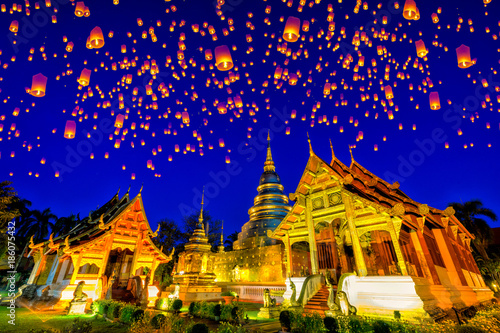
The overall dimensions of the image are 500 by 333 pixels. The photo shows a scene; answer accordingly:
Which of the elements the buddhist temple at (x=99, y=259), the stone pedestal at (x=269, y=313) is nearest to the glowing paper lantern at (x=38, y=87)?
the buddhist temple at (x=99, y=259)

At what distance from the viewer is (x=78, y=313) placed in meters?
13.0

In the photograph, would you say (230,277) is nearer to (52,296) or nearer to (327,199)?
(52,296)

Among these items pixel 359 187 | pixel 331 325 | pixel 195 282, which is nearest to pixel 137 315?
pixel 331 325

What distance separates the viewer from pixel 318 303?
41.8ft

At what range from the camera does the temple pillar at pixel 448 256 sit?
632 inches

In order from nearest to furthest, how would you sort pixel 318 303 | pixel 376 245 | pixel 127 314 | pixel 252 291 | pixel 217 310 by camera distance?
pixel 127 314 < pixel 217 310 < pixel 318 303 < pixel 376 245 < pixel 252 291

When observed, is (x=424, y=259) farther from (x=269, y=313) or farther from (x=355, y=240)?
(x=269, y=313)

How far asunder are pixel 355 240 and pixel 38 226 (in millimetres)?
54579

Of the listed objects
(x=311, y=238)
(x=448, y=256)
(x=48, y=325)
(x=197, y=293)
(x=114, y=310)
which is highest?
(x=311, y=238)

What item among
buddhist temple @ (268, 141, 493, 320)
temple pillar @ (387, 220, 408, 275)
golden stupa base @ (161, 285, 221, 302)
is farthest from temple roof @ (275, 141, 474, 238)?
golden stupa base @ (161, 285, 221, 302)

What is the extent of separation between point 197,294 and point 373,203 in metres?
16.5

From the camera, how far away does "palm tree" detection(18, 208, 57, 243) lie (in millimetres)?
43031

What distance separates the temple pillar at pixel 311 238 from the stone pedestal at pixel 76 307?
13.4 metres

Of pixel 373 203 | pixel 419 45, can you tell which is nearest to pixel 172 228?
pixel 373 203
